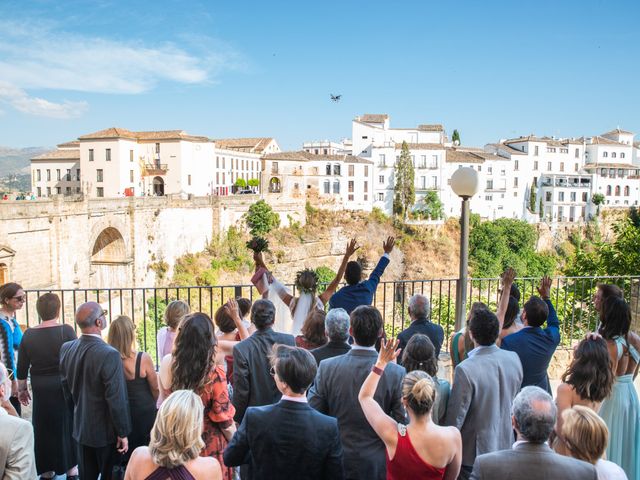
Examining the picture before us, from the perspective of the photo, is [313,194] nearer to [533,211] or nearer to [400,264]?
[400,264]

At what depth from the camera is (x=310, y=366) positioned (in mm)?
2713

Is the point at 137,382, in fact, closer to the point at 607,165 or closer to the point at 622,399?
the point at 622,399

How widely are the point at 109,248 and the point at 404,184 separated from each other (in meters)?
31.8

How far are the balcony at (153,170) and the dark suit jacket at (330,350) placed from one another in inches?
1778

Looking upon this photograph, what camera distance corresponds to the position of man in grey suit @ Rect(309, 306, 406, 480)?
3.17 metres

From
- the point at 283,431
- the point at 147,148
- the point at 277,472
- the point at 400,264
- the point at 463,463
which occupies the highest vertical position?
the point at 147,148

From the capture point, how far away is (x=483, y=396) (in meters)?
3.37

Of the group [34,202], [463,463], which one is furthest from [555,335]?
[34,202]

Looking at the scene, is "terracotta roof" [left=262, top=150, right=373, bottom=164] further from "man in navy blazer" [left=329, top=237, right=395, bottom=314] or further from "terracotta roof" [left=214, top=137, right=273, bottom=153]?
"man in navy blazer" [left=329, top=237, right=395, bottom=314]

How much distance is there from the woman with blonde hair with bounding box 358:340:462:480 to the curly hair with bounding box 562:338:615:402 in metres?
0.90

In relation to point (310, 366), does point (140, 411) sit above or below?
below

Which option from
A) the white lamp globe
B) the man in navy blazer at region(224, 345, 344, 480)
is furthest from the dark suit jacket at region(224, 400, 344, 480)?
the white lamp globe

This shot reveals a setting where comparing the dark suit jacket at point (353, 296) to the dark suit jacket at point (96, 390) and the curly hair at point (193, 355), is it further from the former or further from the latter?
the dark suit jacket at point (96, 390)

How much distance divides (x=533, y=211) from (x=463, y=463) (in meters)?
64.1
